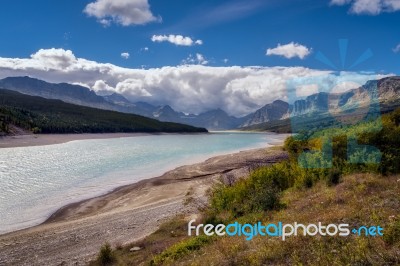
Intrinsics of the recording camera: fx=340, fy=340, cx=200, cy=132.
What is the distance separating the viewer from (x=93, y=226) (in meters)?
24.8

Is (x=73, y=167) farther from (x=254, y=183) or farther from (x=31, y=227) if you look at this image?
(x=254, y=183)

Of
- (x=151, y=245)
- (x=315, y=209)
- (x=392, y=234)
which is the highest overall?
(x=392, y=234)

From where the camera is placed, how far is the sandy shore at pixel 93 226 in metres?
19.2

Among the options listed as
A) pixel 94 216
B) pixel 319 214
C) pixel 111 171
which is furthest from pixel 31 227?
pixel 111 171

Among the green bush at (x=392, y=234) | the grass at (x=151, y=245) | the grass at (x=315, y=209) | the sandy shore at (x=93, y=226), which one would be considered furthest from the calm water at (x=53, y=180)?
the green bush at (x=392, y=234)

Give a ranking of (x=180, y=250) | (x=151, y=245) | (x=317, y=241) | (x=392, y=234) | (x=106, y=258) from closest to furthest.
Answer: (x=392, y=234) → (x=317, y=241) → (x=180, y=250) → (x=106, y=258) → (x=151, y=245)

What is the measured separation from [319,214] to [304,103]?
13.4m

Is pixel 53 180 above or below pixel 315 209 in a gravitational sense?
below

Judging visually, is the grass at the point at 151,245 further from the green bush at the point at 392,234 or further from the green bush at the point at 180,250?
the green bush at the point at 392,234

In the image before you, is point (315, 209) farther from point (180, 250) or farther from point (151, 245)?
point (151, 245)

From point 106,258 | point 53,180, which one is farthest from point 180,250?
point 53,180

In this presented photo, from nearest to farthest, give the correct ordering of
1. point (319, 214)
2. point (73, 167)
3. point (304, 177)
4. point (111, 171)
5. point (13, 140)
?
point (319, 214) → point (304, 177) → point (111, 171) → point (73, 167) → point (13, 140)

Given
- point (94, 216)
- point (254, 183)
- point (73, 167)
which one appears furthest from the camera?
point (73, 167)

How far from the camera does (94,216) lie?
29172mm
